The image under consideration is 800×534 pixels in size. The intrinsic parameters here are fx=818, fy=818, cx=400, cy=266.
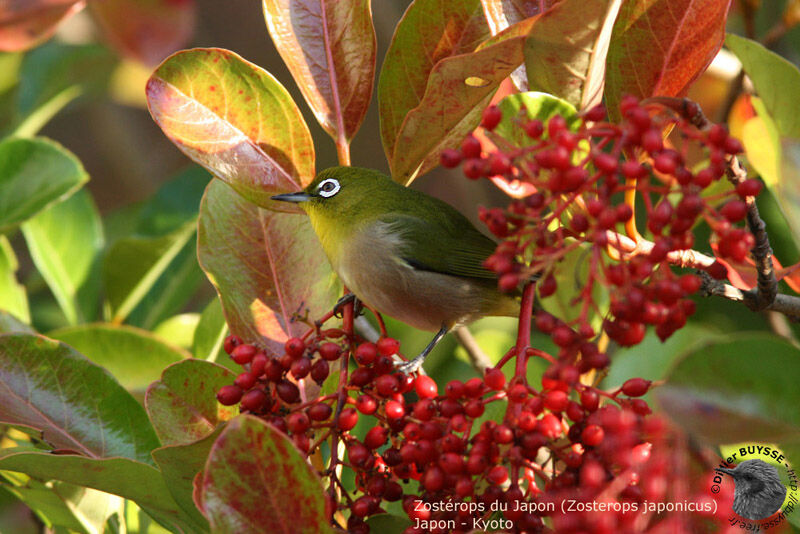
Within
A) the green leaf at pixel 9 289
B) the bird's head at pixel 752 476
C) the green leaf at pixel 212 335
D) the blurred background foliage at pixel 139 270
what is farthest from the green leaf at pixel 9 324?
the bird's head at pixel 752 476

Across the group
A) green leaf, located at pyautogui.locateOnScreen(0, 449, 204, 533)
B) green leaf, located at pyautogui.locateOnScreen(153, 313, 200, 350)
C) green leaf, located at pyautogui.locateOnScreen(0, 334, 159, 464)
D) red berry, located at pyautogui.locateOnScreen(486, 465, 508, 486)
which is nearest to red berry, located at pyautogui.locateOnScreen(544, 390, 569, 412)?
red berry, located at pyautogui.locateOnScreen(486, 465, 508, 486)

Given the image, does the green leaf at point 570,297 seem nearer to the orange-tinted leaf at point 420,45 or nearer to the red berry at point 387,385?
the orange-tinted leaf at point 420,45

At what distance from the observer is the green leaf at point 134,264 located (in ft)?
8.22

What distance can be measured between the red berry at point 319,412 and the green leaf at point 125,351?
865 mm

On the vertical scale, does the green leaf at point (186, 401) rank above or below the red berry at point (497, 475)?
below

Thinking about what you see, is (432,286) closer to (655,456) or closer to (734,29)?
(655,456)

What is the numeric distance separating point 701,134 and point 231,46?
5384 millimetres

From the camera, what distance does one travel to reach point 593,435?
1.14m

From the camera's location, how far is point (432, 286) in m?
2.19

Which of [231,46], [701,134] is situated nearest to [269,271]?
[701,134]

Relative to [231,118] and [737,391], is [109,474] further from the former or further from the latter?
[737,391]

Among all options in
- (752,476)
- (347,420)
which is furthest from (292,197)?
(752,476)

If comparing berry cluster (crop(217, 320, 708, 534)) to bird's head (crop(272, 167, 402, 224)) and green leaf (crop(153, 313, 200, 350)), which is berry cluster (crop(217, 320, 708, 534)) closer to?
bird's head (crop(272, 167, 402, 224))

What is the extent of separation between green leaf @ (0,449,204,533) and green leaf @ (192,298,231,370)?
1.92 ft
